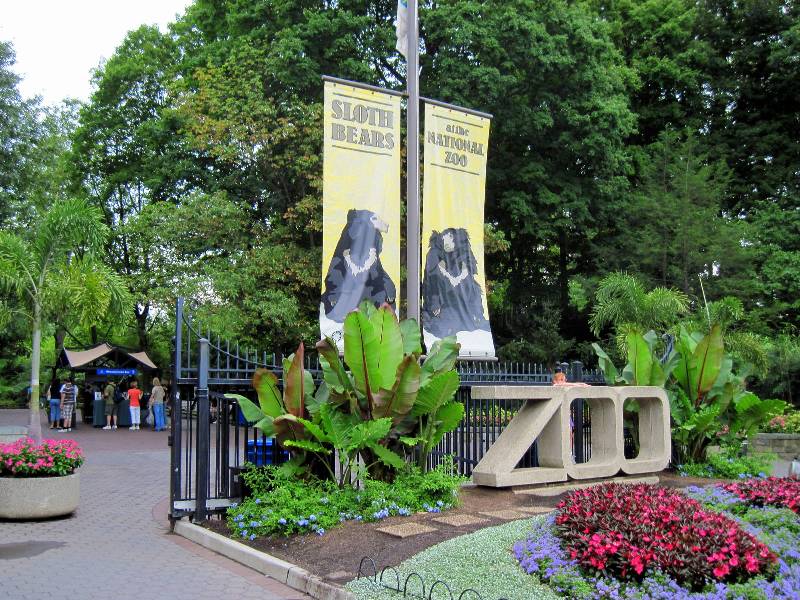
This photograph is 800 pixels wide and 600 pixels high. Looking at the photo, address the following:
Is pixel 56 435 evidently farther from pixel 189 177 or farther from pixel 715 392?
pixel 715 392

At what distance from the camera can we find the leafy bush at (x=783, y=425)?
21380 mm

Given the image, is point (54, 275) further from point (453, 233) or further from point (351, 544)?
point (351, 544)

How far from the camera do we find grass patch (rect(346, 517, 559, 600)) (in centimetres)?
641

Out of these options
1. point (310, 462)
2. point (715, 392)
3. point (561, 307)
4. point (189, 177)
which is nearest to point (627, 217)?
point (561, 307)

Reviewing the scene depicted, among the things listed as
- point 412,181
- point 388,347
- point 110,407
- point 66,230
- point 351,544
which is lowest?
point 110,407

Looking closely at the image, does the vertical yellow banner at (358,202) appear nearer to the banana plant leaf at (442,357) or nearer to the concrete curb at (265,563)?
the banana plant leaf at (442,357)

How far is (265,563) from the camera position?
7.96 m

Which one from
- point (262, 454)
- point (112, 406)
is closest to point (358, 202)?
point (262, 454)

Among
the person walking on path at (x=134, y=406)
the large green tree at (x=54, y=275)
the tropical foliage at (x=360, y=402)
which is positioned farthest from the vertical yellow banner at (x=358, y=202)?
the person walking on path at (x=134, y=406)

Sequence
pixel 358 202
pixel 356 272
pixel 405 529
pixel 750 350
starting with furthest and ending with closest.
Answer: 1. pixel 750 350
2. pixel 358 202
3. pixel 356 272
4. pixel 405 529

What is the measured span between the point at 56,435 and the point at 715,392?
20896 mm

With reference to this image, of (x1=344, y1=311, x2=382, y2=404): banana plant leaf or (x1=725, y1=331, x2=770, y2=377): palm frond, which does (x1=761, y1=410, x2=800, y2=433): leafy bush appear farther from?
(x1=344, y1=311, x2=382, y2=404): banana plant leaf

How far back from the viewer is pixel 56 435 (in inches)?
1051

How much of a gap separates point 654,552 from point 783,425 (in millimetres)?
16988
